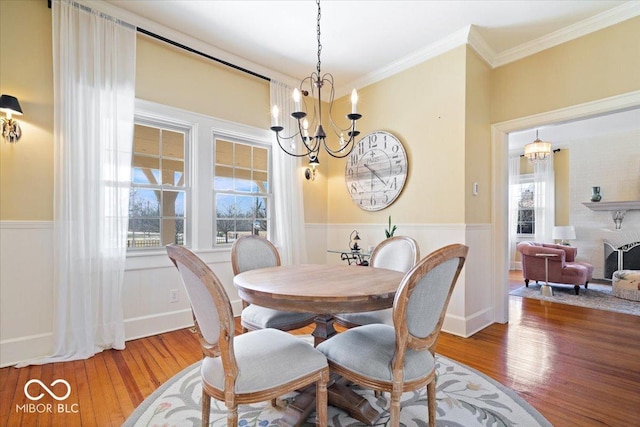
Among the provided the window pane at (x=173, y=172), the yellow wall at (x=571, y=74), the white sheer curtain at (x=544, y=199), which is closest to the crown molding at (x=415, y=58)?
the yellow wall at (x=571, y=74)

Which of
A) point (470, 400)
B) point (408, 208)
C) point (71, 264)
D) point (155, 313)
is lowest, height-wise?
point (470, 400)

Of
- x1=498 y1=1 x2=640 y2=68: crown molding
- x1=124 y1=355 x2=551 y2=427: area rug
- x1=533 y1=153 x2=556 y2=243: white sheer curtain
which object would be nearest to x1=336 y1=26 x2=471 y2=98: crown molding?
x1=498 y1=1 x2=640 y2=68: crown molding

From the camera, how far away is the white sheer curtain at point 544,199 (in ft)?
22.5

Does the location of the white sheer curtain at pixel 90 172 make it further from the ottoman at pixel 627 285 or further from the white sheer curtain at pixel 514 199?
the white sheer curtain at pixel 514 199

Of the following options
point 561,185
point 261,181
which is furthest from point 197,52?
point 561,185

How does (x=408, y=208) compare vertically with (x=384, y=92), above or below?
below

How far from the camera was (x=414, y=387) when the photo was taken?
140 centimetres

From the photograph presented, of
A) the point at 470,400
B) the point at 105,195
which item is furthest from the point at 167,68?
the point at 470,400

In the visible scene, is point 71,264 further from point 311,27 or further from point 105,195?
point 311,27

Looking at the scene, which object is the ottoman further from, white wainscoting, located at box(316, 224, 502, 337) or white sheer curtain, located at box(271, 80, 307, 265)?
white sheer curtain, located at box(271, 80, 307, 265)

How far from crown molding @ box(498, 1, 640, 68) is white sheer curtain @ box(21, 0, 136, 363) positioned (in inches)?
146

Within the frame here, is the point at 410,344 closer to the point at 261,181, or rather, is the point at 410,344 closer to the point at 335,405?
the point at 335,405

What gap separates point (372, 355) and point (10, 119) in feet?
9.74

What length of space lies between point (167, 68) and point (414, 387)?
3.37 meters
